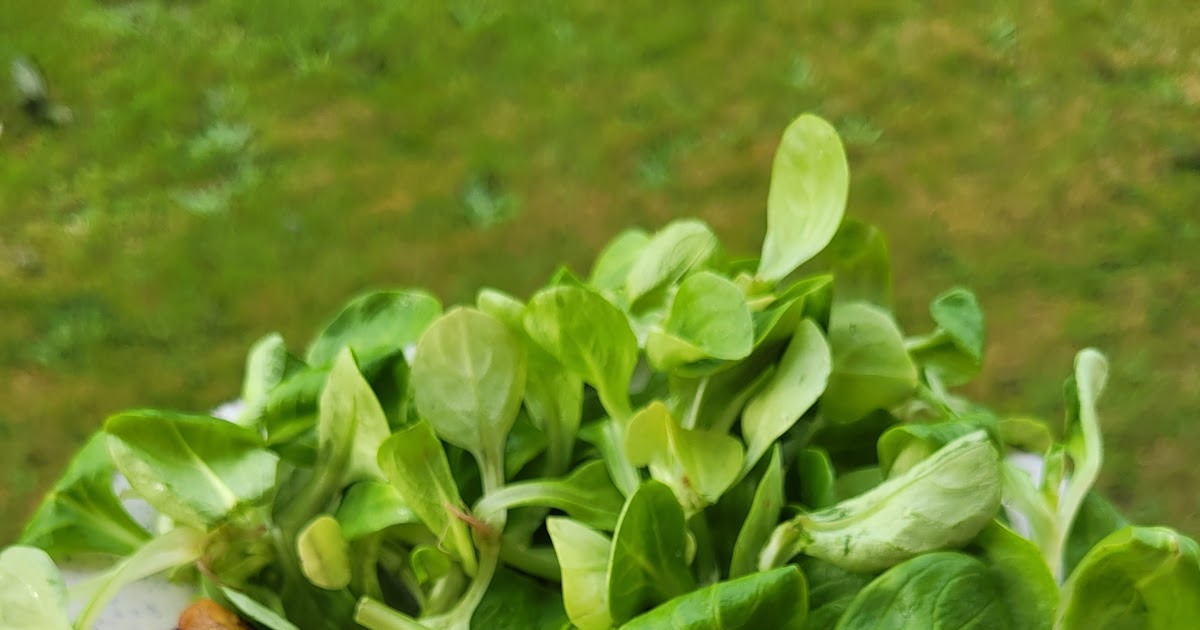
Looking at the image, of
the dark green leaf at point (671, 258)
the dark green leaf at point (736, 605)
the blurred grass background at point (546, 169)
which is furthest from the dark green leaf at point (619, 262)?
the blurred grass background at point (546, 169)

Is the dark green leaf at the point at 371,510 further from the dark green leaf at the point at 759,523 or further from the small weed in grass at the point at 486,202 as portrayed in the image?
the small weed in grass at the point at 486,202

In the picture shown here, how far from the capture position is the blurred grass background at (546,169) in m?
0.63

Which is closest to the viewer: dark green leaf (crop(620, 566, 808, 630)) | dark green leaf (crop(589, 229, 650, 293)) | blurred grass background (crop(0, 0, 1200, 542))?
dark green leaf (crop(620, 566, 808, 630))

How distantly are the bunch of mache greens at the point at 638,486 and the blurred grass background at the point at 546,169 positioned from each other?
390mm

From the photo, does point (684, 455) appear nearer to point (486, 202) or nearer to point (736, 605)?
point (736, 605)

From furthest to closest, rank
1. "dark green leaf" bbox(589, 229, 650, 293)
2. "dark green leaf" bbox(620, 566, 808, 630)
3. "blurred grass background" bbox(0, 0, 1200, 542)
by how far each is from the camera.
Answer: "blurred grass background" bbox(0, 0, 1200, 542), "dark green leaf" bbox(589, 229, 650, 293), "dark green leaf" bbox(620, 566, 808, 630)

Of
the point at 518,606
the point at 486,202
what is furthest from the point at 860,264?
the point at 486,202

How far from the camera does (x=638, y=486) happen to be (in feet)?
0.73

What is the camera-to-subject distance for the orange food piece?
0.23 metres

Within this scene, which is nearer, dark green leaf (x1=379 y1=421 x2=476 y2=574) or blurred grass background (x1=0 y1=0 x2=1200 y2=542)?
dark green leaf (x1=379 y1=421 x2=476 y2=574)

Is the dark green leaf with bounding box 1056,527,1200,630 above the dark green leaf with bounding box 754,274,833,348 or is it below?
below

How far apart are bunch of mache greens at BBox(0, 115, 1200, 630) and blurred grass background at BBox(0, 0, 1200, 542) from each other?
390 millimetres

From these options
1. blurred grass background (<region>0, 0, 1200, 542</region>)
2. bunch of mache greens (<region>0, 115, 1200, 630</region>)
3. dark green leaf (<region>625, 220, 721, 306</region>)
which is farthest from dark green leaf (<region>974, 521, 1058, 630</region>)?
blurred grass background (<region>0, 0, 1200, 542</region>)

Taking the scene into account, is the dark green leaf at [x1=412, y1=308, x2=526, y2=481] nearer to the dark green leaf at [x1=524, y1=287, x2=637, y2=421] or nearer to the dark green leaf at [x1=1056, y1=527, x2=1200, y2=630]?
the dark green leaf at [x1=524, y1=287, x2=637, y2=421]
